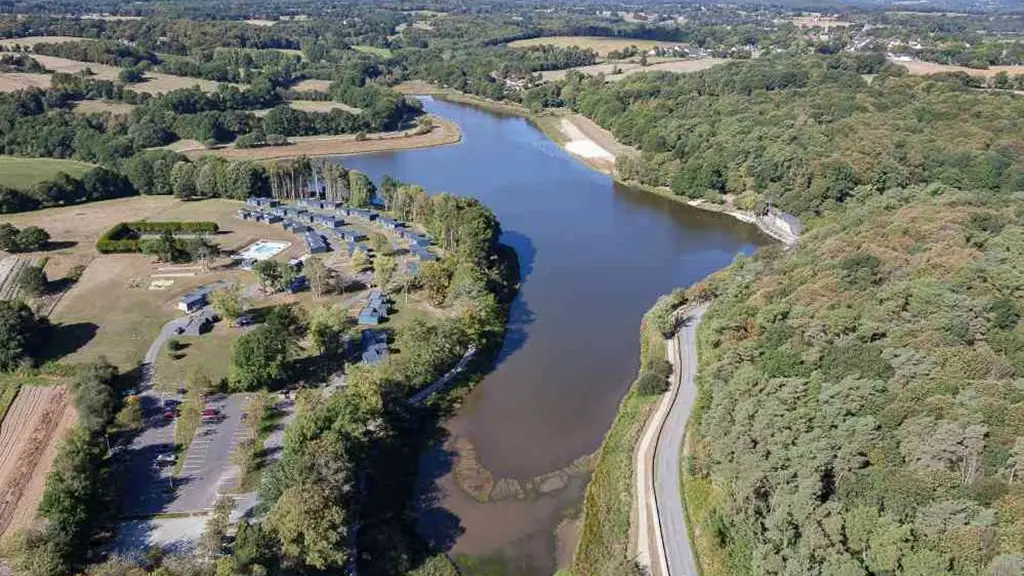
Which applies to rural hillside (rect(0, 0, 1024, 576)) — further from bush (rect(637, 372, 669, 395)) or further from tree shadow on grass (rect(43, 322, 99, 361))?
bush (rect(637, 372, 669, 395))

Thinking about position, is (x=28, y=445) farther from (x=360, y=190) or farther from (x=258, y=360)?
(x=360, y=190)

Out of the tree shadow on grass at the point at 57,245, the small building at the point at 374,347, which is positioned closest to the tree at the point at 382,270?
the small building at the point at 374,347

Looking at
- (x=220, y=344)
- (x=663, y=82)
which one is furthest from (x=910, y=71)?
(x=220, y=344)

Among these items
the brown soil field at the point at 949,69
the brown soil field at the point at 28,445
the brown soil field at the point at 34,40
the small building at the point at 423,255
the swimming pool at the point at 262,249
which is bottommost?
the brown soil field at the point at 28,445

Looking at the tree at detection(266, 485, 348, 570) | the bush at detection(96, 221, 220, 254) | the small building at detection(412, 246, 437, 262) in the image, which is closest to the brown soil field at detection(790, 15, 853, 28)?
the small building at detection(412, 246, 437, 262)

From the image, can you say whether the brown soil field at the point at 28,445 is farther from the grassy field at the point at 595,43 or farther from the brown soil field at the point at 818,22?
the brown soil field at the point at 818,22

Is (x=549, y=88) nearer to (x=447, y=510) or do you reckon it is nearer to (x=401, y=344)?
(x=401, y=344)

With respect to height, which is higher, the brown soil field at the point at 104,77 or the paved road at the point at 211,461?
the brown soil field at the point at 104,77

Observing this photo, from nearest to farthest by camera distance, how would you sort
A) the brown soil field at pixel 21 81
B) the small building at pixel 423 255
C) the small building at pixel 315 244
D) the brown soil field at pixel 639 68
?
1. the small building at pixel 423 255
2. the small building at pixel 315 244
3. the brown soil field at pixel 21 81
4. the brown soil field at pixel 639 68

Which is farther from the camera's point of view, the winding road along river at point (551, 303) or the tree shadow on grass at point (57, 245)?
the tree shadow on grass at point (57, 245)
